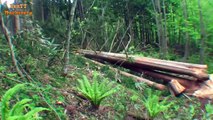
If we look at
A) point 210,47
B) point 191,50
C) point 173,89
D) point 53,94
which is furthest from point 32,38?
point 191,50

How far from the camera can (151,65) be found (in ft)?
26.3

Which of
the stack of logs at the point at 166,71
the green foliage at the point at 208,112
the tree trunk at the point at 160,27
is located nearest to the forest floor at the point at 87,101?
the green foliage at the point at 208,112

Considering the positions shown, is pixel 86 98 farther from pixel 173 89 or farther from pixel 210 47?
pixel 210 47

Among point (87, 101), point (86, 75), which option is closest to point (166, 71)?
point (86, 75)

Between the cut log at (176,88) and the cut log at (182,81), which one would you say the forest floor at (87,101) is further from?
the cut log at (182,81)

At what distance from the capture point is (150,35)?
16375mm

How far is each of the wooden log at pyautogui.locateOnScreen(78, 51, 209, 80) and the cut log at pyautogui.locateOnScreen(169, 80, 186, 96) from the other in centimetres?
32

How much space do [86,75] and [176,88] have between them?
2.37 m

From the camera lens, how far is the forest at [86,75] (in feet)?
15.7

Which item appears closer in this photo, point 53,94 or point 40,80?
point 53,94

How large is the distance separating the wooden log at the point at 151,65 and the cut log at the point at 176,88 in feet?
1.06

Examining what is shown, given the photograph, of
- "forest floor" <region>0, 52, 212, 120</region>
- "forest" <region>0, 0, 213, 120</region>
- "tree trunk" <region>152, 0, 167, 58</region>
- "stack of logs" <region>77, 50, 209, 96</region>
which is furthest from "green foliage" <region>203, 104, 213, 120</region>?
"tree trunk" <region>152, 0, 167, 58</region>

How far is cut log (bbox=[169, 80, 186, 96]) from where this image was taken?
7273mm

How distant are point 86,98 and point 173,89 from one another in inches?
117
